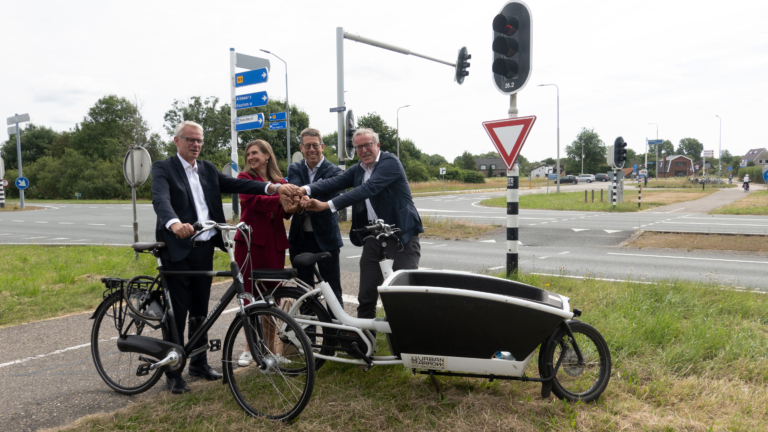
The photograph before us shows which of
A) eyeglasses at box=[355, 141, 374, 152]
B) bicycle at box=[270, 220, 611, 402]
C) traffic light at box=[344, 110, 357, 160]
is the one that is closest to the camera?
bicycle at box=[270, 220, 611, 402]

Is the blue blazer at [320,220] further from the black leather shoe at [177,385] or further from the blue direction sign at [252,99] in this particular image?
the blue direction sign at [252,99]

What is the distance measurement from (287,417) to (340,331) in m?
0.66

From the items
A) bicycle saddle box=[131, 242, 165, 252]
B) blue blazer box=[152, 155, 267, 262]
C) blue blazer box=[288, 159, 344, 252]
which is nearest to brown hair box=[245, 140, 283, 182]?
blue blazer box=[288, 159, 344, 252]

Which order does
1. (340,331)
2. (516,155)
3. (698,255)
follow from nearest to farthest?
1. (340,331)
2. (516,155)
3. (698,255)

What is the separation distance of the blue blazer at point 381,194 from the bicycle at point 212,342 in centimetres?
76

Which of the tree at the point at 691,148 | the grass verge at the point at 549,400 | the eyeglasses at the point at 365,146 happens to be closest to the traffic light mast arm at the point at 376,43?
the eyeglasses at the point at 365,146

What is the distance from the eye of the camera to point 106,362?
373 cm

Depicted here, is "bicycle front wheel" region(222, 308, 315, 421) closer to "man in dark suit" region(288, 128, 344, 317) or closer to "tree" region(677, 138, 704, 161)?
"man in dark suit" region(288, 128, 344, 317)

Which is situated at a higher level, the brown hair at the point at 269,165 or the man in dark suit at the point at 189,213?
the brown hair at the point at 269,165

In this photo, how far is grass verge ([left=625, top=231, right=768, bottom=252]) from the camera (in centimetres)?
1112

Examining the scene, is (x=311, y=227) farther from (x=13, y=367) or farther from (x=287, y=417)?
(x=13, y=367)

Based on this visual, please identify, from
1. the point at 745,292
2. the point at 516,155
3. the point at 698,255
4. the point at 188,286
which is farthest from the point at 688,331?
the point at 698,255

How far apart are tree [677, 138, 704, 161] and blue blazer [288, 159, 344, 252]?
164821 millimetres

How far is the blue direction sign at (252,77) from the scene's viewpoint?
13524 mm
